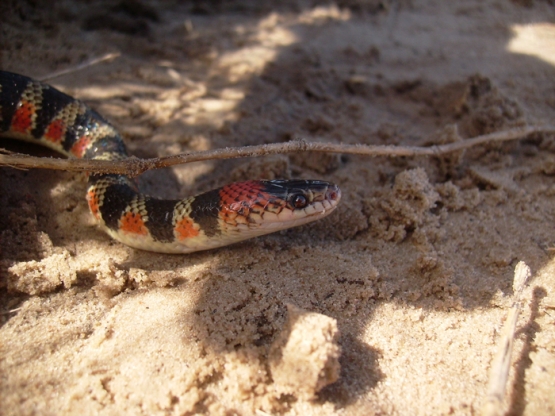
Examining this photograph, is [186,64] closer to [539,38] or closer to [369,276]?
[369,276]

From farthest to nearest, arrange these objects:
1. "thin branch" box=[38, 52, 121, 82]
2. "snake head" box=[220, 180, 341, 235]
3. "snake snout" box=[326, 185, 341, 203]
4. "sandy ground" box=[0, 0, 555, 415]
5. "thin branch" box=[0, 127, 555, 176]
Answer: "thin branch" box=[38, 52, 121, 82], "snake snout" box=[326, 185, 341, 203], "snake head" box=[220, 180, 341, 235], "thin branch" box=[0, 127, 555, 176], "sandy ground" box=[0, 0, 555, 415]

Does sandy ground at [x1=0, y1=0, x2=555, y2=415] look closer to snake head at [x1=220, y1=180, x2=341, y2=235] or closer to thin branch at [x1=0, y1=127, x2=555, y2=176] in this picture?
thin branch at [x1=0, y1=127, x2=555, y2=176]

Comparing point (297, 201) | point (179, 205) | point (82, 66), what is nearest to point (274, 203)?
point (297, 201)

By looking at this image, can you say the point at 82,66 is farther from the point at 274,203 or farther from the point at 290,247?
the point at 290,247

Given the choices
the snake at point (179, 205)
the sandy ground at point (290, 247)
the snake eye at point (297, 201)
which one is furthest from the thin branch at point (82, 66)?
the snake eye at point (297, 201)

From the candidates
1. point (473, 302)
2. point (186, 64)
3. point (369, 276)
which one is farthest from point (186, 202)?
point (186, 64)

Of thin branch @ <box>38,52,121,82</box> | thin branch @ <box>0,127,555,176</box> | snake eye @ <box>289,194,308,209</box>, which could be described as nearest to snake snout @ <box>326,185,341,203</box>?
snake eye @ <box>289,194,308,209</box>
